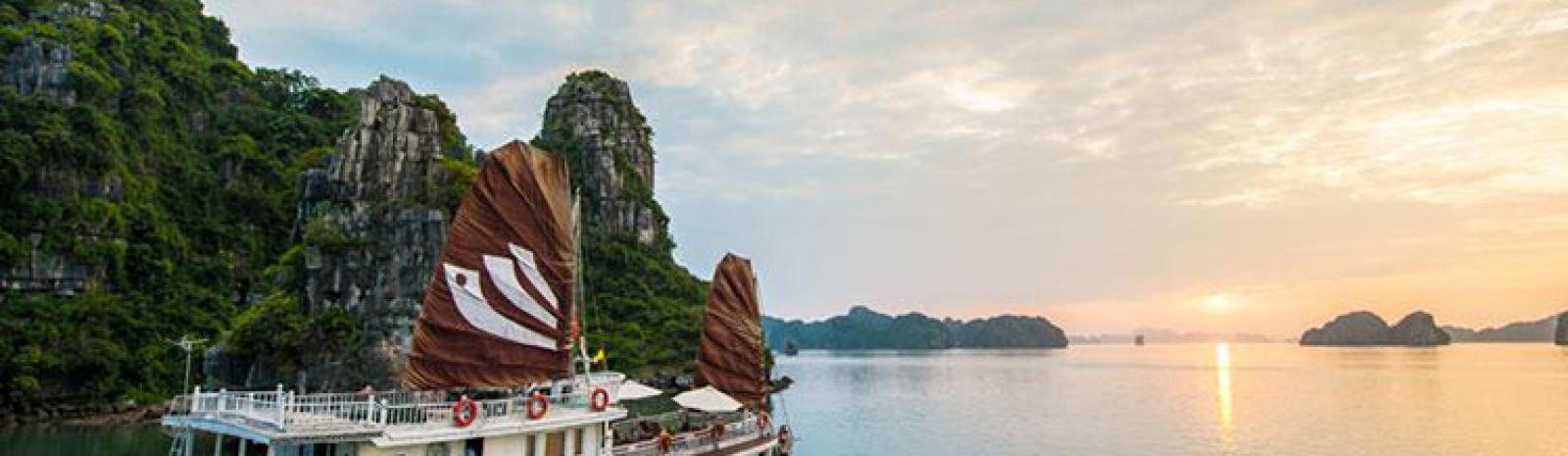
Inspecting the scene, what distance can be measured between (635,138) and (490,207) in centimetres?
9373

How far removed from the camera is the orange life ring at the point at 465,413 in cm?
1538

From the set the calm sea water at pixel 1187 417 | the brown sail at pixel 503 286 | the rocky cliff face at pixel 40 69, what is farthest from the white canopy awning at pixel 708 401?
the rocky cliff face at pixel 40 69

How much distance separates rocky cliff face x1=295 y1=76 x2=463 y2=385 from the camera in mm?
58562

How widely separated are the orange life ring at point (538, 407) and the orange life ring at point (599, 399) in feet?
3.71

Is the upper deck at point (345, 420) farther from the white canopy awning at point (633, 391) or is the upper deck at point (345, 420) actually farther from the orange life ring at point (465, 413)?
the white canopy awning at point (633, 391)

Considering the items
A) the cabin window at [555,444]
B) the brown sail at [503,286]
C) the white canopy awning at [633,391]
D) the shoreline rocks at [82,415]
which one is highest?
the brown sail at [503,286]

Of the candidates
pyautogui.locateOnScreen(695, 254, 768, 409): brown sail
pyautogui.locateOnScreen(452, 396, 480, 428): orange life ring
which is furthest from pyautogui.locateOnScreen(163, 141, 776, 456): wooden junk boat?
pyautogui.locateOnScreen(695, 254, 768, 409): brown sail

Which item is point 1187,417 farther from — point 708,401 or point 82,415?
point 82,415

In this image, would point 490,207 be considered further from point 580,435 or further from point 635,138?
point 635,138

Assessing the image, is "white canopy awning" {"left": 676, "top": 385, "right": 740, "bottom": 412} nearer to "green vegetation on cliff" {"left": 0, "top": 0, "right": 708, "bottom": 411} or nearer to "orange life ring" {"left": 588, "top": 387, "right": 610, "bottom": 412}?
"orange life ring" {"left": 588, "top": 387, "right": 610, "bottom": 412}

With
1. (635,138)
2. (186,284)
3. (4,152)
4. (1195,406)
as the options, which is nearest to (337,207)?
(186,284)

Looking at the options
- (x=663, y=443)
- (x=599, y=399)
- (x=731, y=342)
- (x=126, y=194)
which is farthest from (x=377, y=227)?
(x=599, y=399)

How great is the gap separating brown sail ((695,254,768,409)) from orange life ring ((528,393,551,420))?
400 inches

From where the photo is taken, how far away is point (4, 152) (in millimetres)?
52750
